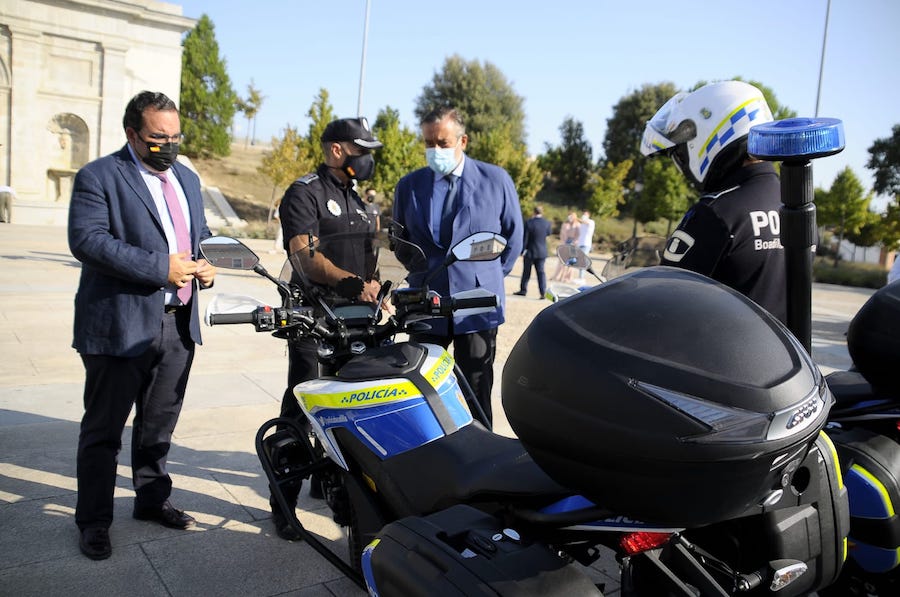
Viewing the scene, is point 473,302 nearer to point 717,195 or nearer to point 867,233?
point 717,195

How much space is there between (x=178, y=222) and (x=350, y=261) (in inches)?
38.4

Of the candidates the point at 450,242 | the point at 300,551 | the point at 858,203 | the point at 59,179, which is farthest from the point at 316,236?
the point at 858,203

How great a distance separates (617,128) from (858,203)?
→ 2071cm

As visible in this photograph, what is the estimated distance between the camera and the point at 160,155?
309cm

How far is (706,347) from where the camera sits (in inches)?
54.3

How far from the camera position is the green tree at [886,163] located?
40531 millimetres

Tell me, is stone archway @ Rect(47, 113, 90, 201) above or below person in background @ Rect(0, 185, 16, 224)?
above

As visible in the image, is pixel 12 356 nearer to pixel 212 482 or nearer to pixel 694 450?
pixel 212 482

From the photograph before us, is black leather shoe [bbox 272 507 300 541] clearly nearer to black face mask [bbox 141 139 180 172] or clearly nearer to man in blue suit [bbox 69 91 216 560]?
man in blue suit [bbox 69 91 216 560]

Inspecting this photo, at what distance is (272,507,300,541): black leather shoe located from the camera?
325 centimetres

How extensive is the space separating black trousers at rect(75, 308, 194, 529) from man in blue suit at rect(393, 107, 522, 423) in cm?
126

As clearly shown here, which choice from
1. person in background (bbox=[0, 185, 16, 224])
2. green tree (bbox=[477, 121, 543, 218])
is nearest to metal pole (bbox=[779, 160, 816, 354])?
person in background (bbox=[0, 185, 16, 224])

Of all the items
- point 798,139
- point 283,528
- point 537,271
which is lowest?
point 283,528

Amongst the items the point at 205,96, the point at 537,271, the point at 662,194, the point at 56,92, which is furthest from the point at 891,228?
the point at 205,96
